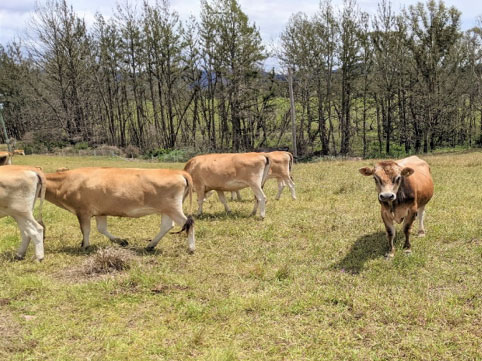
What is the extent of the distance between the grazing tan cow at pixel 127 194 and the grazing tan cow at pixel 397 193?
3.14 meters

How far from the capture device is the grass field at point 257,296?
3.93 meters

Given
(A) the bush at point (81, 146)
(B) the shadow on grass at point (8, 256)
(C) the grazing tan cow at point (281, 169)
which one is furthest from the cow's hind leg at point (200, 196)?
(A) the bush at point (81, 146)

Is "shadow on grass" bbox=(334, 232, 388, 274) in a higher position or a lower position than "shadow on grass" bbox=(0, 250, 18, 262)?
lower

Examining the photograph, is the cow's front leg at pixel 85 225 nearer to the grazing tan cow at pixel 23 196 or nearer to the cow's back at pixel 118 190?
the cow's back at pixel 118 190

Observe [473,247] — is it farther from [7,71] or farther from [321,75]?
[7,71]

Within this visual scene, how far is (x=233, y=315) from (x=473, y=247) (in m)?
4.30

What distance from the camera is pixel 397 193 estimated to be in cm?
609

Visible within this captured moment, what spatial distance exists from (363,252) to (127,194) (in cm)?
408

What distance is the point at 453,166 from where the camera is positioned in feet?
58.2

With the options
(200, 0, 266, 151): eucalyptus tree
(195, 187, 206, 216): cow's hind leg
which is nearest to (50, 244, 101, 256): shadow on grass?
(195, 187, 206, 216): cow's hind leg

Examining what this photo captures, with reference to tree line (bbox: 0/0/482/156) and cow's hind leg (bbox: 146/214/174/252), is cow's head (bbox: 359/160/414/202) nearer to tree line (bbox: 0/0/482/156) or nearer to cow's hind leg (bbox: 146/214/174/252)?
cow's hind leg (bbox: 146/214/174/252)

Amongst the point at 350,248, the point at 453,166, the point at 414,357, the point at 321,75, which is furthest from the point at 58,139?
the point at 414,357

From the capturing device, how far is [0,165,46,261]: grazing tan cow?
20.4 feet

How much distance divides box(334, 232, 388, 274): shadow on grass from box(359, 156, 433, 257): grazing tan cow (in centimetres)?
31
